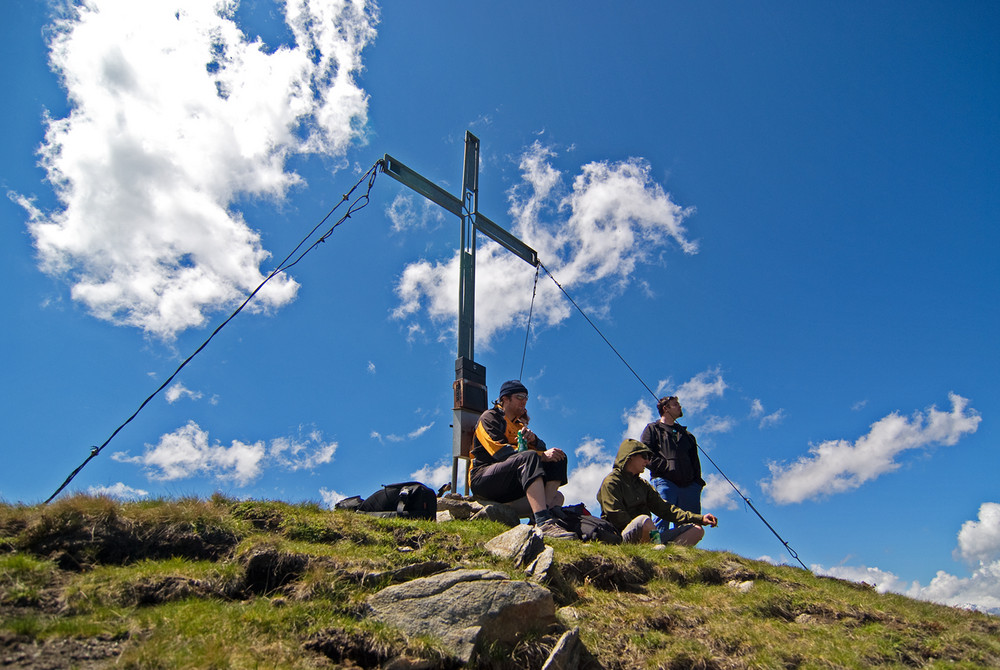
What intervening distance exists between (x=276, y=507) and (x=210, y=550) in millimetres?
1047

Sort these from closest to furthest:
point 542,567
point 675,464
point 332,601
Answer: point 332,601, point 542,567, point 675,464

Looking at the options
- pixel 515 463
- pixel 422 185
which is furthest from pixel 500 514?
pixel 422 185

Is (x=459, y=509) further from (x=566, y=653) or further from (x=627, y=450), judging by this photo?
(x=566, y=653)

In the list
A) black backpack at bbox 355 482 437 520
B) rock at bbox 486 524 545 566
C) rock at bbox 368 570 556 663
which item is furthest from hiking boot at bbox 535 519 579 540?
rock at bbox 368 570 556 663

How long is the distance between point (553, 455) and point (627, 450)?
1201 mm

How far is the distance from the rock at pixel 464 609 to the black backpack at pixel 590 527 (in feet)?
9.04

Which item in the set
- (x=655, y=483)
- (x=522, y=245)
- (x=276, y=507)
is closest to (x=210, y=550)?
(x=276, y=507)

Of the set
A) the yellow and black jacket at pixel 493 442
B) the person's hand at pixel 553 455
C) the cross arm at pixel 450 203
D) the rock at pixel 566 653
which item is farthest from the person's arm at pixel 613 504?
the cross arm at pixel 450 203

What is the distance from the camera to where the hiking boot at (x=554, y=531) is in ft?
21.4

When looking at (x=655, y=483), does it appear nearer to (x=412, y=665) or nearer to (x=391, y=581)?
(x=391, y=581)

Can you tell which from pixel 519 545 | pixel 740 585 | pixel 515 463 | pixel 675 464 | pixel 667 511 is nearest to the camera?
pixel 519 545

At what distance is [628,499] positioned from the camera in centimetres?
789

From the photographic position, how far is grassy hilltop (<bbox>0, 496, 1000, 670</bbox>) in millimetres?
3359

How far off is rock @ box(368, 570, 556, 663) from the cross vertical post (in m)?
5.48
